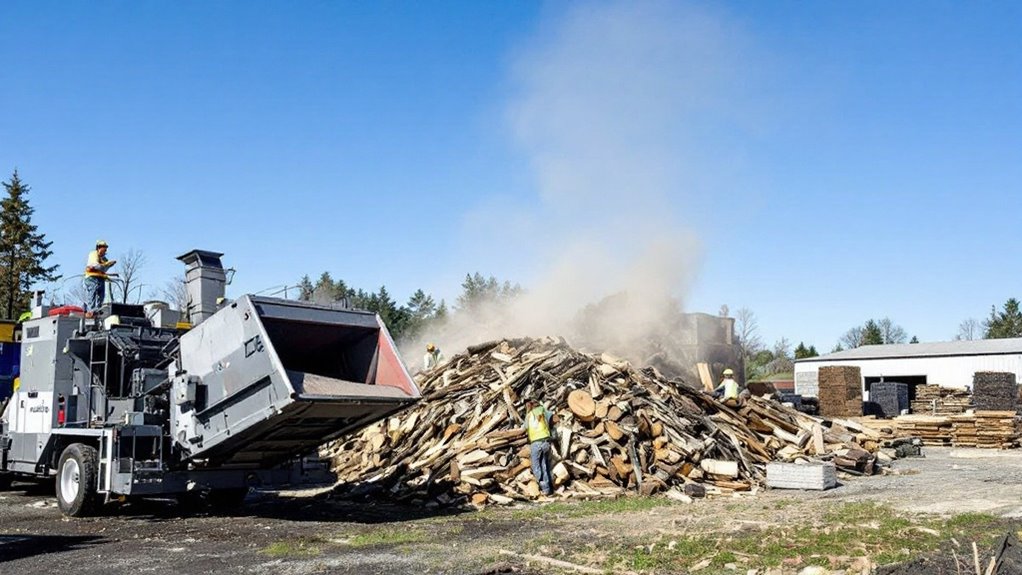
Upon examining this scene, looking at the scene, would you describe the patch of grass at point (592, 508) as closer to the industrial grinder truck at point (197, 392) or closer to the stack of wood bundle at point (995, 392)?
the industrial grinder truck at point (197, 392)

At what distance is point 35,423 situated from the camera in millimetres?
13883

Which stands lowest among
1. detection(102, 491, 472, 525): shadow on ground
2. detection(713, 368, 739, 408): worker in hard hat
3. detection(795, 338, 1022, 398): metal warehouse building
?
detection(102, 491, 472, 525): shadow on ground

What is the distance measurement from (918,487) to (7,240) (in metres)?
48.1

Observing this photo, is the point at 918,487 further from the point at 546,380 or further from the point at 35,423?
the point at 35,423

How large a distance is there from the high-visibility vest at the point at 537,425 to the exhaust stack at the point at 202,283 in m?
5.56

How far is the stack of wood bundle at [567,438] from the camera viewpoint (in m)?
15.3

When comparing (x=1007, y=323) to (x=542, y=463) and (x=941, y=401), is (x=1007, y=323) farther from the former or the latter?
(x=542, y=463)

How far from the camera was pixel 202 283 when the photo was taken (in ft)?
44.2

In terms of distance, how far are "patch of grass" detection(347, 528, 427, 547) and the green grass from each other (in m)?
2.68

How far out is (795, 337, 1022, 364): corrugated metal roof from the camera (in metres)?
43.9

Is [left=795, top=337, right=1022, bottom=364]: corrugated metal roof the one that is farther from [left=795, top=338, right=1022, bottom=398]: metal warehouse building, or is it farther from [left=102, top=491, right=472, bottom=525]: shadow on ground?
[left=102, top=491, right=472, bottom=525]: shadow on ground

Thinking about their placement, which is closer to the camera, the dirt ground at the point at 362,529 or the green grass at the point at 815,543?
the green grass at the point at 815,543

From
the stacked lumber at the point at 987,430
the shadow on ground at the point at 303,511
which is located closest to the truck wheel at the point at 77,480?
the shadow on ground at the point at 303,511

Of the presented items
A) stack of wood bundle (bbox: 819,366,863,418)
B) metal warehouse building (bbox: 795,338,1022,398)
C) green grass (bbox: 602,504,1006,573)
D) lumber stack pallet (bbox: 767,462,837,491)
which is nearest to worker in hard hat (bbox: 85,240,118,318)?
green grass (bbox: 602,504,1006,573)
